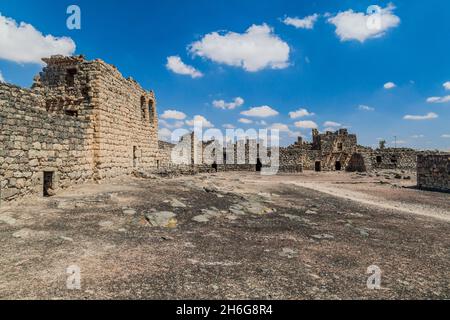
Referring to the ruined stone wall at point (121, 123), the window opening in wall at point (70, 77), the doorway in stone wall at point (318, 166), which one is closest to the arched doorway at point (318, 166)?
the doorway in stone wall at point (318, 166)

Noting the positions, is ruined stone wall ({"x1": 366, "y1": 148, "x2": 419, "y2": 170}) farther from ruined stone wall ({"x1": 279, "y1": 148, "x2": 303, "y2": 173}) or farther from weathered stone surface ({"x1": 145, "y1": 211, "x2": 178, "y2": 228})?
weathered stone surface ({"x1": 145, "y1": 211, "x2": 178, "y2": 228})

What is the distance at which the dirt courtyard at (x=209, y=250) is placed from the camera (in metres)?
4.28

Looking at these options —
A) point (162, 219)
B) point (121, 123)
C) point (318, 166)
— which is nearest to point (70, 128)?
point (121, 123)

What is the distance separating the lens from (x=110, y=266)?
4863 mm

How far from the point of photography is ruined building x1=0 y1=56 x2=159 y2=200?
901cm

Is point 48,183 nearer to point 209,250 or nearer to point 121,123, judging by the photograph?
point 121,123

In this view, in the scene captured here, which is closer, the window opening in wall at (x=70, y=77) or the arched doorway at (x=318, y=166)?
the window opening in wall at (x=70, y=77)

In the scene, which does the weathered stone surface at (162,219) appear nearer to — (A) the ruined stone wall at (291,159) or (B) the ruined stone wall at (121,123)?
(B) the ruined stone wall at (121,123)

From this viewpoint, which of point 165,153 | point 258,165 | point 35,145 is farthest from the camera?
point 258,165

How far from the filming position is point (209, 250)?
594cm

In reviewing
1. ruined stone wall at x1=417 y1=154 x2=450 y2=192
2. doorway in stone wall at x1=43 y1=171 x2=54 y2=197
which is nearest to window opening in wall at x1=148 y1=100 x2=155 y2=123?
doorway in stone wall at x1=43 y1=171 x2=54 y2=197

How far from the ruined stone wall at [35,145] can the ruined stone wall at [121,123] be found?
84cm

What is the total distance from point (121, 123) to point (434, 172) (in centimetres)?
2009

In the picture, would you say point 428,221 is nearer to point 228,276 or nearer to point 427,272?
point 427,272
